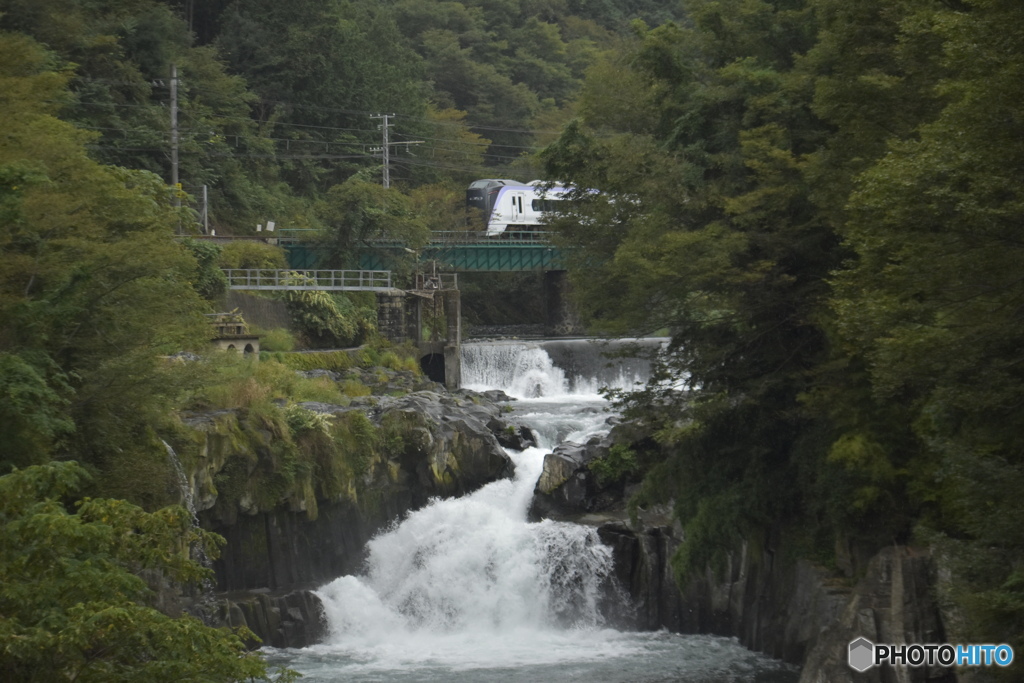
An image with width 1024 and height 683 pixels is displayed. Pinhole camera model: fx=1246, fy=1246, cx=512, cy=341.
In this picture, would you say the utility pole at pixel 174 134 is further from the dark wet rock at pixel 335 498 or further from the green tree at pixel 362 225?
the dark wet rock at pixel 335 498

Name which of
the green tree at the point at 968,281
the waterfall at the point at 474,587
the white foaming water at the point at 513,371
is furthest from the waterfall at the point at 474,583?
the white foaming water at the point at 513,371

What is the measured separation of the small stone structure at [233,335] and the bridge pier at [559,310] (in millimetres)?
24722

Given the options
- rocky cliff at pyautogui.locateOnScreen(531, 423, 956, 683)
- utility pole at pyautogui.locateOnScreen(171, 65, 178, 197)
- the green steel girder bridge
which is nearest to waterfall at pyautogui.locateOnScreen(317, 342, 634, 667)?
rocky cliff at pyautogui.locateOnScreen(531, 423, 956, 683)

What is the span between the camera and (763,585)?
21484 mm

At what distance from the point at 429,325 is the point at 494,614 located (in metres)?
21.2

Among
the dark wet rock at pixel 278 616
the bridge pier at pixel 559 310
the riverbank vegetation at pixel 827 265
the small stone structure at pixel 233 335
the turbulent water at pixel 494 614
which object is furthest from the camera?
the bridge pier at pixel 559 310

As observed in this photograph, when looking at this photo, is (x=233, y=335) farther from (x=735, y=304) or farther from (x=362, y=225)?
(x=735, y=304)

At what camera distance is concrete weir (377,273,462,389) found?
134ft

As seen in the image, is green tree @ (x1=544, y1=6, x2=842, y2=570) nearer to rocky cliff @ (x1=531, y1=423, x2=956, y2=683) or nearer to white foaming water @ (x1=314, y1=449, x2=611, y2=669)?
rocky cliff @ (x1=531, y1=423, x2=956, y2=683)

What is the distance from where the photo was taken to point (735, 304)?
19797 millimetres

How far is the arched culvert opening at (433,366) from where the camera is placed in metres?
42.2

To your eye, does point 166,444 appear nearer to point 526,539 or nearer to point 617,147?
point 526,539

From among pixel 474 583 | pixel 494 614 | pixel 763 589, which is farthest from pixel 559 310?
pixel 763 589

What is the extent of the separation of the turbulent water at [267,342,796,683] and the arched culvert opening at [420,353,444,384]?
14.2m
